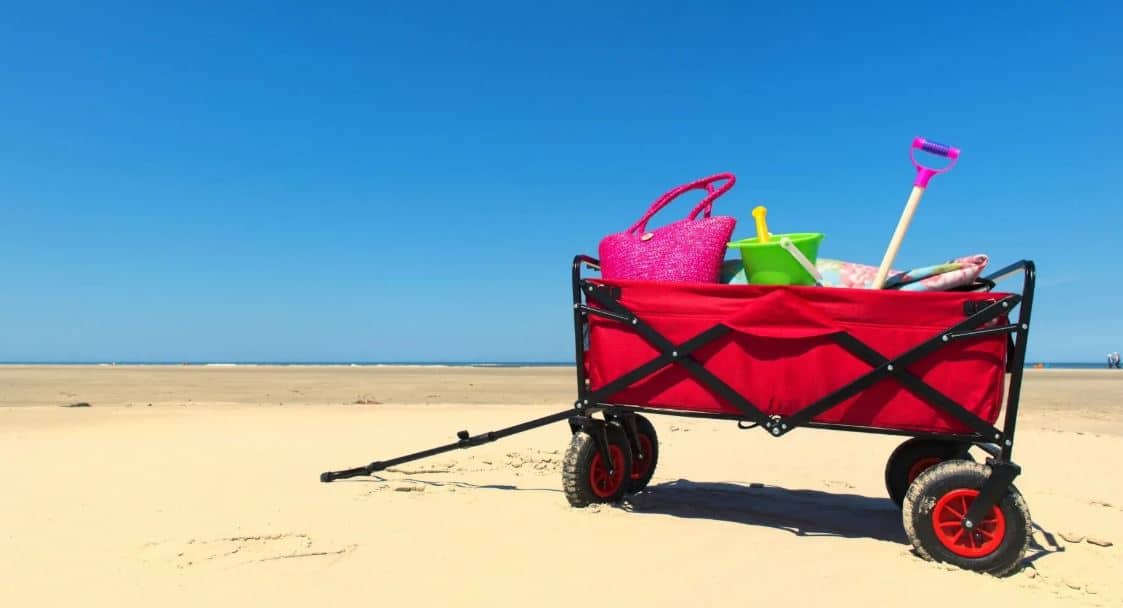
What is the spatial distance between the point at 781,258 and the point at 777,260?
0.08 feet

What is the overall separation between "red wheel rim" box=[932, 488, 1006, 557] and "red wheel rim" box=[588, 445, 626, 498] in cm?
202

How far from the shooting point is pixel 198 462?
243 inches

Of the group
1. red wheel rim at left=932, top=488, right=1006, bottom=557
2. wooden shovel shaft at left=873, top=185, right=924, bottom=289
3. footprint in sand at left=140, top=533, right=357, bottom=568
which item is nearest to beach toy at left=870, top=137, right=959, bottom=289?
wooden shovel shaft at left=873, top=185, right=924, bottom=289

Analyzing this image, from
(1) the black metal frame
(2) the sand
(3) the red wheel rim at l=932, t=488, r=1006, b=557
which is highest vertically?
(1) the black metal frame

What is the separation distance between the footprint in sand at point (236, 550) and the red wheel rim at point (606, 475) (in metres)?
1.71

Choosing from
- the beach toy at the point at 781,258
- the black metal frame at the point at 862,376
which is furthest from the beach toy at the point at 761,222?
the black metal frame at the point at 862,376

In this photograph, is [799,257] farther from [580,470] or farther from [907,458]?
[907,458]

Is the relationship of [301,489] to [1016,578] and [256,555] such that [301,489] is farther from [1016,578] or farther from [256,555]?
[1016,578]

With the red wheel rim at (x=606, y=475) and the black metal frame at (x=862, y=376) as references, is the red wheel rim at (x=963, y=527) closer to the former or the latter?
the black metal frame at (x=862, y=376)

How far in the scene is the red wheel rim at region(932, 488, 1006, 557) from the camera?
11.6ft

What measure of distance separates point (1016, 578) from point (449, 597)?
2.81m

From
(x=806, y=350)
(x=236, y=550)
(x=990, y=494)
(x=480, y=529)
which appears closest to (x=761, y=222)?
(x=806, y=350)

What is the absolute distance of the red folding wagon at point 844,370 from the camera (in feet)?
11.8

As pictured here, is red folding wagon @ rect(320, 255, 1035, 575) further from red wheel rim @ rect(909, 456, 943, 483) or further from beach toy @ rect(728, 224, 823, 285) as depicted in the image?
red wheel rim @ rect(909, 456, 943, 483)
